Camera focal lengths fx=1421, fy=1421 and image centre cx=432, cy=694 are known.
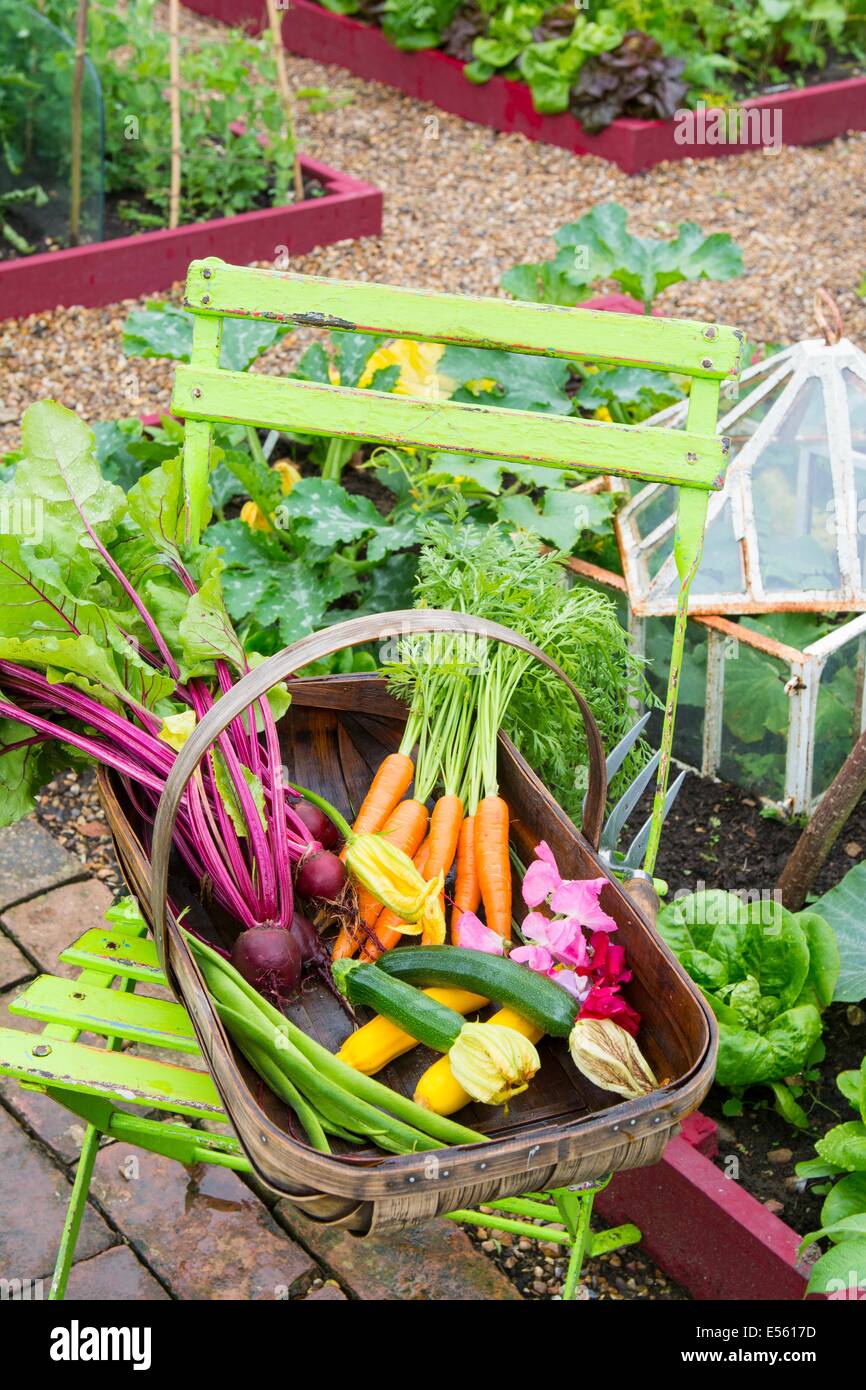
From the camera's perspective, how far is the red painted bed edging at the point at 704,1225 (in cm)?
230

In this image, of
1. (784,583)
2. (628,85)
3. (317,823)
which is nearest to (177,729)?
(317,823)

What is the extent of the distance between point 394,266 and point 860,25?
12.3 feet

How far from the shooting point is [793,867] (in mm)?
2783

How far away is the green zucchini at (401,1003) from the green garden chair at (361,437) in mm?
247

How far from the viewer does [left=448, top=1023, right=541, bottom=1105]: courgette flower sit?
179 centimetres

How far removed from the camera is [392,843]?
2.15 m

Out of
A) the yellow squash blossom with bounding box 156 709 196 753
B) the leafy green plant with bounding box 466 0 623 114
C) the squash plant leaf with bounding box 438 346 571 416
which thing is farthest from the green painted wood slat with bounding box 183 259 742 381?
the leafy green plant with bounding box 466 0 623 114

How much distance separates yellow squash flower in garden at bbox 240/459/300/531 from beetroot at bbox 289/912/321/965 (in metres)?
1.60

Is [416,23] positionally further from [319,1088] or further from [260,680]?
[319,1088]

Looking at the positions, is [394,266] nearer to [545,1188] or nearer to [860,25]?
[860,25]

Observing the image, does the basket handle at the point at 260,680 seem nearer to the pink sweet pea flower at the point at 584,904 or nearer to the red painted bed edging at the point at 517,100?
the pink sweet pea flower at the point at 584,904

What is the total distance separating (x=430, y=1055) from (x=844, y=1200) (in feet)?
2.73
